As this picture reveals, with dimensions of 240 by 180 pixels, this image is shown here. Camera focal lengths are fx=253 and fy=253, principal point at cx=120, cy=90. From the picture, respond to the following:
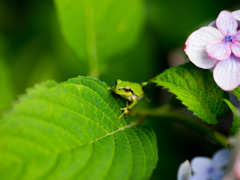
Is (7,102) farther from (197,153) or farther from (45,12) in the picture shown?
(197,153)

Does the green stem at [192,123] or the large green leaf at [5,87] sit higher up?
the large green leaf at [5,87]

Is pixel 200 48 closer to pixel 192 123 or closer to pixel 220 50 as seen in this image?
pixel 220 50

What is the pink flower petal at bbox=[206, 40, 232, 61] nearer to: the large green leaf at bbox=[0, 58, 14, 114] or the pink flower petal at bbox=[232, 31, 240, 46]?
the pink flower petal at bbox=[232, 31, 240, 46]

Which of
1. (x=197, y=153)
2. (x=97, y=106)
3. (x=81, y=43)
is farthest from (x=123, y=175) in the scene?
(x=197, y=153)

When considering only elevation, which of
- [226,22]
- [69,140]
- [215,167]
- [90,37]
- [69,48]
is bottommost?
[215,167]

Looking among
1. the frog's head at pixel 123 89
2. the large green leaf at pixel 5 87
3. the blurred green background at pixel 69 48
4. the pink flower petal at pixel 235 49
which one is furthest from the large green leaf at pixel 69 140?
the large green leaf at pixel 5 87

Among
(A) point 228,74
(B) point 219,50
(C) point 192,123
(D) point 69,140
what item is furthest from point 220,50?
(D) point 69,140

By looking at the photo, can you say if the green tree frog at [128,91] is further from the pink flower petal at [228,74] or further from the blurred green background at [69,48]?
the blurred green background at [69,48]
